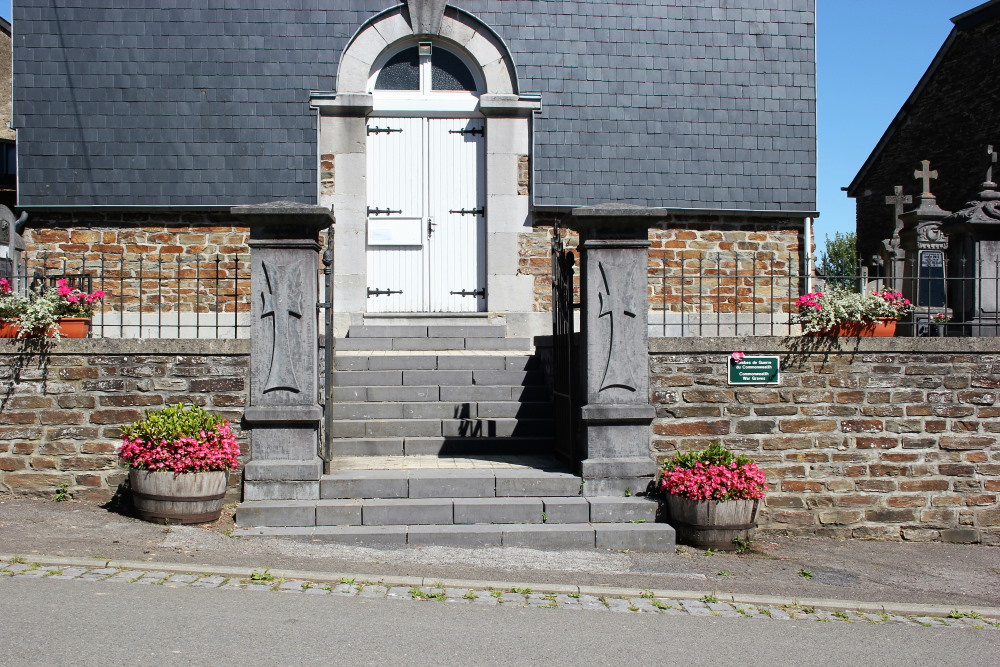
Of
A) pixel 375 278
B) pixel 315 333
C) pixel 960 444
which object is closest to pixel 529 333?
pixel 375 278

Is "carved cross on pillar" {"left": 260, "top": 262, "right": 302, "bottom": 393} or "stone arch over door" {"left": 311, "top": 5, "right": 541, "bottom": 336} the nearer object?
"carved cross on pillar" {"left": 260, "top": 262, "right": 302, "bottom": 393}

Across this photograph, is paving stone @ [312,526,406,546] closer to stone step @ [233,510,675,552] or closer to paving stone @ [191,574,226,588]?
stone step @ [233,510,675,552]

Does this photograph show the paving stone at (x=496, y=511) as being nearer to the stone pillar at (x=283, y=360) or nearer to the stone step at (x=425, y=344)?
the stone pillar at (x=283, y=360)

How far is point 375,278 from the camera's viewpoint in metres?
11.5

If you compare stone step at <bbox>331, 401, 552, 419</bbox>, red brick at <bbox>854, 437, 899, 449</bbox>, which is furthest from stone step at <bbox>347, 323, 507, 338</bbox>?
red brick at <bbox>854, 437, 899, 449</bbox>

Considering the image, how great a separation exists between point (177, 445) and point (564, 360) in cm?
332

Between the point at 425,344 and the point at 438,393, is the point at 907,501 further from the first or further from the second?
the point at 425,344

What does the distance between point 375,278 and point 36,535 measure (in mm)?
5509

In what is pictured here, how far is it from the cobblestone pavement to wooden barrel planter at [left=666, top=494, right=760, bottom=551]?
51.9 inches

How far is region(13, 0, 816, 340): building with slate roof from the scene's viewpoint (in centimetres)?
1123

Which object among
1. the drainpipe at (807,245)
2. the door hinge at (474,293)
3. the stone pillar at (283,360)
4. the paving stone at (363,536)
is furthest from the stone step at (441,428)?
the drainpipe at (807,245)

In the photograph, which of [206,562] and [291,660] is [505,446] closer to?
[206,562]

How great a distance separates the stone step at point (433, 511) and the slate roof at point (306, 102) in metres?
4.96

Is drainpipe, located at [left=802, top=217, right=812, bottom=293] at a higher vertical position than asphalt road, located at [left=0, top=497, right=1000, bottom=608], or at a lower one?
higher
